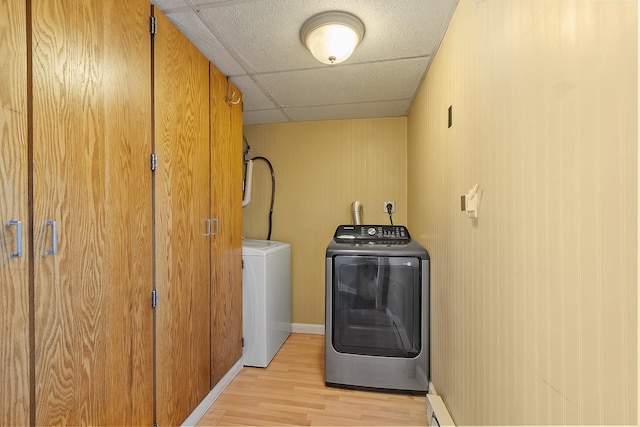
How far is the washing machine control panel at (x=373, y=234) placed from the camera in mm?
2480

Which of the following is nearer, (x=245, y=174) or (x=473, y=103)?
(x=473, y=103)

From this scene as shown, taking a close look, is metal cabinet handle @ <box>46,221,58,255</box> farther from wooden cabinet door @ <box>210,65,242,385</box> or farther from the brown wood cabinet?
wooden cabinet door @ <box>210,65,242,385</box>

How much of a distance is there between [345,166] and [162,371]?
2.30 metres

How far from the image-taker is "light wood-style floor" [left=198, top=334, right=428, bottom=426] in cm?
176

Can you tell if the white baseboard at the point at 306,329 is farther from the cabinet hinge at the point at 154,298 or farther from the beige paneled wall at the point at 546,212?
the cabinet hinge at the point at 154,298

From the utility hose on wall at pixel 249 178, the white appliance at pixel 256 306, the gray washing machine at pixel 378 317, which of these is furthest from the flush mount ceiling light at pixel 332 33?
the utility hose on wall at pixel 249 178

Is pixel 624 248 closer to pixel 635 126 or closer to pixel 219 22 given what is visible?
pixel 635 126

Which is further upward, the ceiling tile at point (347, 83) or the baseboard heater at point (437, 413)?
the ceiling tile at point (347, 83)

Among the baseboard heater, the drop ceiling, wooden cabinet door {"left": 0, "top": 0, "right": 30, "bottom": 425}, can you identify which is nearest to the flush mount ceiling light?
the drop ceiling

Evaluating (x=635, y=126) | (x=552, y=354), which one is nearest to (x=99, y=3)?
(x=635, y=126)

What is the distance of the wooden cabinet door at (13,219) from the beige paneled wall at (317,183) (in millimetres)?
2378

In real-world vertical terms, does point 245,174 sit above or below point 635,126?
above

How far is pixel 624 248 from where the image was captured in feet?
1.70

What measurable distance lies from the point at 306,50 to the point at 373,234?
1.50 metres
